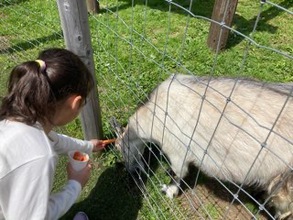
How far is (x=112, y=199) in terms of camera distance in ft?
10.5

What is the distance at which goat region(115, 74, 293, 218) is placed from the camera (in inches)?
97.3

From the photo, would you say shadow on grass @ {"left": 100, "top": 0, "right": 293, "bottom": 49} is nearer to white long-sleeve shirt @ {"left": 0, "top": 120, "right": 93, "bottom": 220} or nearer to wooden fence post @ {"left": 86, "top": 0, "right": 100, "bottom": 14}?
wooden fence post @ {"left": 86, "top": 0, "right": 100, "bottom": 14}

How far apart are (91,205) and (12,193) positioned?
1.46 meters

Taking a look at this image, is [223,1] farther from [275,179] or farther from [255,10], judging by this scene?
[275,179]

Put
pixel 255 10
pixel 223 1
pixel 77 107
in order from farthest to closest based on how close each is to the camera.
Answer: pixel 255 10 → pixel 223 1 → pixel 77 107

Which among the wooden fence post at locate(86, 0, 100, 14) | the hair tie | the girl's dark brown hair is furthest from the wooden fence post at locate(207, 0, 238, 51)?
the hair tie

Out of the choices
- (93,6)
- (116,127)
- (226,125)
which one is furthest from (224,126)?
(93,6)

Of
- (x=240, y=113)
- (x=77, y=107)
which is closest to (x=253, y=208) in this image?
(x=240, y=113)

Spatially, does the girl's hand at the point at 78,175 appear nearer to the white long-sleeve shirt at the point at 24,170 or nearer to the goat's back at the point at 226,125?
the white long-sleeve shirt at the point at 24,170

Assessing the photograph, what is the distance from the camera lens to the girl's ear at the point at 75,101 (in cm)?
192

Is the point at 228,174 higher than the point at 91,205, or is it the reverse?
the point at 228,174

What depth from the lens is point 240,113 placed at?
252 centimetres

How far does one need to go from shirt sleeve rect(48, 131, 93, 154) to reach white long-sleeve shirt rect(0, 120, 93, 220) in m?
0.60

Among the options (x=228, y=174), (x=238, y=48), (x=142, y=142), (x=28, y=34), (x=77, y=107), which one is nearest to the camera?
(x=77, y=107)
